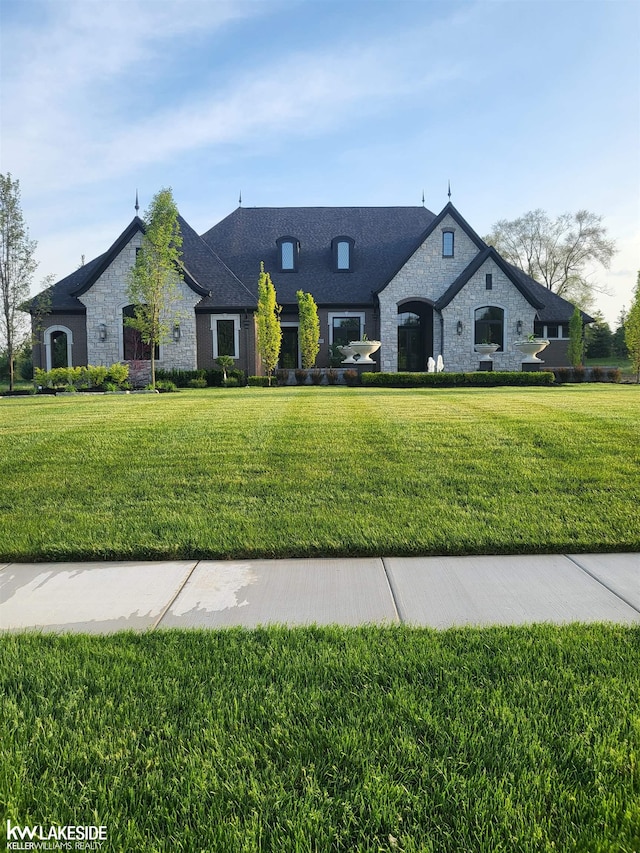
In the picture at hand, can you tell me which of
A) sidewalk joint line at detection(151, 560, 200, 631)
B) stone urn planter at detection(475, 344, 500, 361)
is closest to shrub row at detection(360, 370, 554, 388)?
stone urn planter at detection(475, 344, 500, 361)

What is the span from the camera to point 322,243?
97.0 ft

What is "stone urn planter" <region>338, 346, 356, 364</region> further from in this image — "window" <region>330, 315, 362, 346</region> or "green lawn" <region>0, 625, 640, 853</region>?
"green lawn" <region>0, 625, 640, 853</region>

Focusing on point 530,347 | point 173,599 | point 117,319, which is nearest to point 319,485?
point 173,599

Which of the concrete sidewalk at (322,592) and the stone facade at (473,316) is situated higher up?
the stone facade at (473,316)

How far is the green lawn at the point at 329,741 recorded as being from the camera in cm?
163

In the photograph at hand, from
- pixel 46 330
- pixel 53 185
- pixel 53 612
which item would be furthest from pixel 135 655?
pixel 46 330

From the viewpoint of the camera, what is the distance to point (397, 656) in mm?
2596

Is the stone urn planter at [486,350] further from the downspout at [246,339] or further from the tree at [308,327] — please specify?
the downspout at [246,339]

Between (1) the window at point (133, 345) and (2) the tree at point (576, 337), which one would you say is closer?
(1) the window at point (133, 345)

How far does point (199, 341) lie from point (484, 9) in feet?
60.8

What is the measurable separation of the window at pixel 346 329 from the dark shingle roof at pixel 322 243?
0.89 m

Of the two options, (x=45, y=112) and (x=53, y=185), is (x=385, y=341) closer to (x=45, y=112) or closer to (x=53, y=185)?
(x=53, y=185)

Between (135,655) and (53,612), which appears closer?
(135,655)

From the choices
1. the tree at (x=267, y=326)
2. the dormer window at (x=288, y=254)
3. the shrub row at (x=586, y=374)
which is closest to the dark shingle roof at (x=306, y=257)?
the dormer window at (x=288, y=254)
